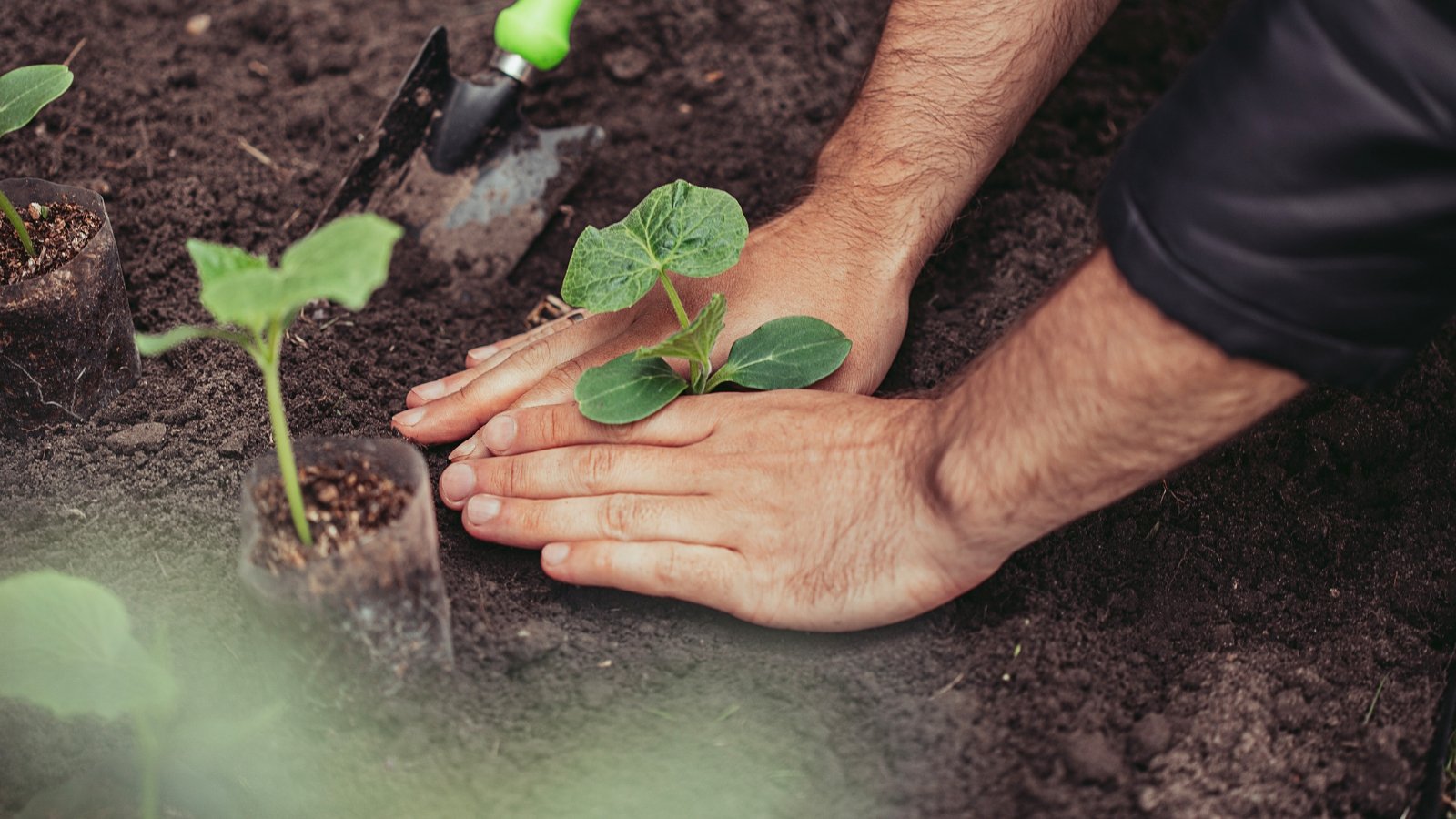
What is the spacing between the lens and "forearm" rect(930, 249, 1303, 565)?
114cm

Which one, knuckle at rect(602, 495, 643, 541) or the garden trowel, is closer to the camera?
knuckle at rect(602, 495, 643, 541)

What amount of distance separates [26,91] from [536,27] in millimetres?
897

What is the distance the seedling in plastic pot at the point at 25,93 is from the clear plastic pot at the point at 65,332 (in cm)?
10

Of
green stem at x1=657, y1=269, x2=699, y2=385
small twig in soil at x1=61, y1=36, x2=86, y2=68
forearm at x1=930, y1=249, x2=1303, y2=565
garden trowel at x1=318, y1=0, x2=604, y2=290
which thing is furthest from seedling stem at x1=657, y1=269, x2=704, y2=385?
small twig in soil at x1=61, y1=36, x2=86, y2=68

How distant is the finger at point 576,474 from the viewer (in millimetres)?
1515

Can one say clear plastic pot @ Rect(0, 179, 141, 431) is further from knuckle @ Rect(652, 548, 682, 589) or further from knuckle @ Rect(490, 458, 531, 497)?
knuckle @ Rect(652, 548, 682, 589)

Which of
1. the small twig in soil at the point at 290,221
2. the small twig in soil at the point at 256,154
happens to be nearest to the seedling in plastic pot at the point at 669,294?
the small twig in soil at the point at 290,221

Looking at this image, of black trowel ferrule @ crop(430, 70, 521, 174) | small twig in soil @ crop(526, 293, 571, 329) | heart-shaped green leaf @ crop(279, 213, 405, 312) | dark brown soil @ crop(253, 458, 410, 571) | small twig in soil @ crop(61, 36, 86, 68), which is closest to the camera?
heart-shaped green leaf @ crop(279, 213, 405, 312)

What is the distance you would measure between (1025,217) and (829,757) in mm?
1162

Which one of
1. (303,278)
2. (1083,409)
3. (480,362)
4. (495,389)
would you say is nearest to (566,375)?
(495,389)

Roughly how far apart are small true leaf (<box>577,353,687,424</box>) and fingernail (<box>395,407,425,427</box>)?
28 cm

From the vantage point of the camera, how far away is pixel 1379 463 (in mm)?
1679

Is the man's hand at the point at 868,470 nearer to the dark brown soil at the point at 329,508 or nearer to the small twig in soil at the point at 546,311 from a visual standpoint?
the dark brown soil at the point at 329,508

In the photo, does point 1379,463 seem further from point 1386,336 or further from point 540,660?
point 540,660
